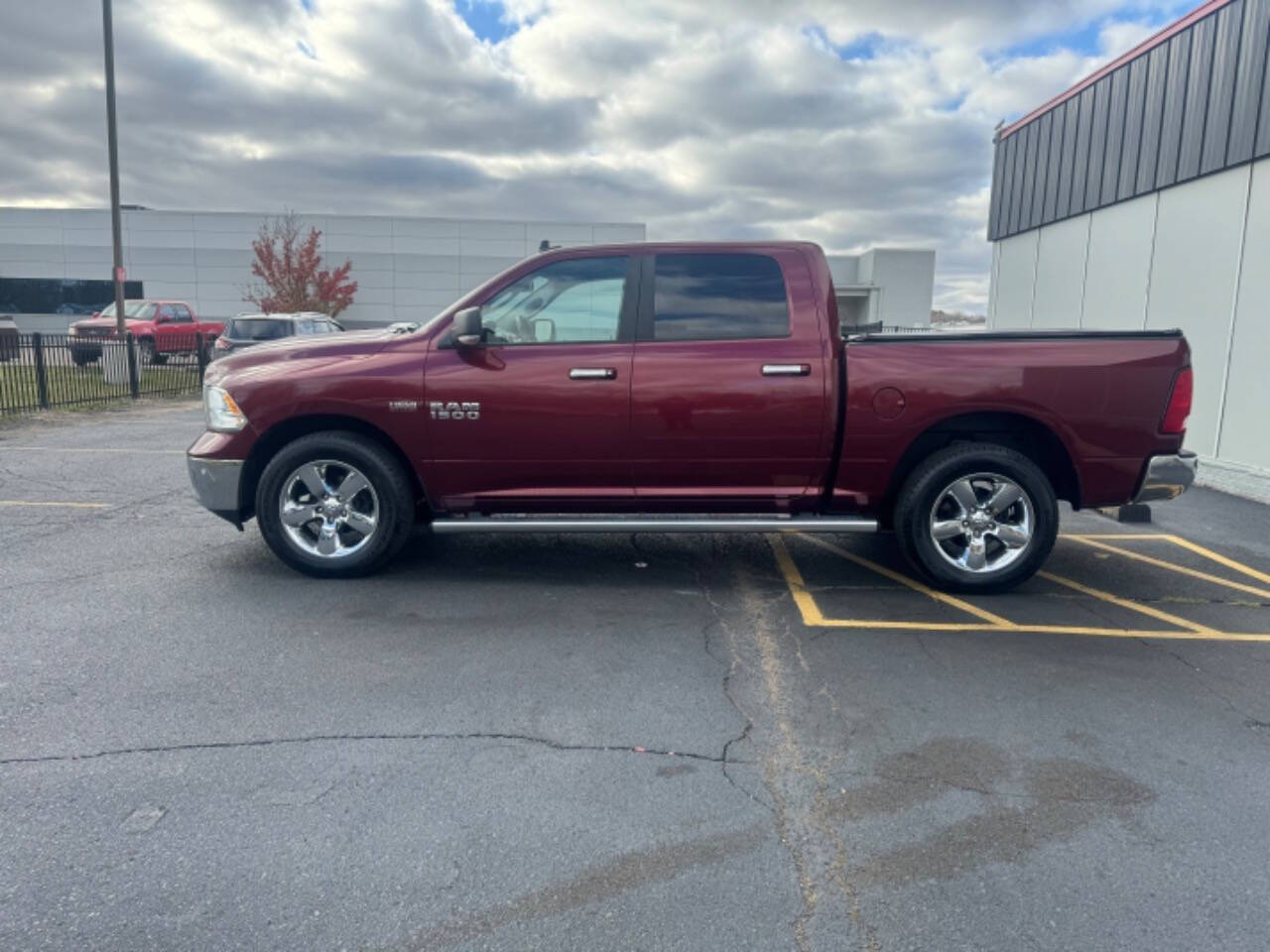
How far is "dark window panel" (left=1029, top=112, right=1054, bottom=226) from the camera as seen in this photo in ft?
51.5

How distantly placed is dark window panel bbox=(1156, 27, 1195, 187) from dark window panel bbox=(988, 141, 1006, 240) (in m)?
6.88

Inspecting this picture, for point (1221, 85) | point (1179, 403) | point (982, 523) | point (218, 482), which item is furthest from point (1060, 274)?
point (218, 482)

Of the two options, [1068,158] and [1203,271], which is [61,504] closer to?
[1203,271]

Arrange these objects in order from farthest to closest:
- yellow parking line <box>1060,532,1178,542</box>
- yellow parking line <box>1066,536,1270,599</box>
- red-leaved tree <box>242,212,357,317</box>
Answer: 1. red-leaved tree <box>242,212,357,317</box>
2. yellow parking line <box>1060,532,1178,542</box>
3. yellow parking line <box>1066,536,1270,599</box>

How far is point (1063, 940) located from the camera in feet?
7.94

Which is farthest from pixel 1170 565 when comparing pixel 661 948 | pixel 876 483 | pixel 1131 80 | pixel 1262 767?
pixel 1131 80

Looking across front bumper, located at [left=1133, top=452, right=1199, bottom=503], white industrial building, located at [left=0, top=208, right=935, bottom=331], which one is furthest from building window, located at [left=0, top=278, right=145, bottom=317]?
front bumper, located at [left=1133, top=452, right=1199, bottom=503]

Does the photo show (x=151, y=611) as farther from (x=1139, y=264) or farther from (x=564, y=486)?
(x=1139, y=264)

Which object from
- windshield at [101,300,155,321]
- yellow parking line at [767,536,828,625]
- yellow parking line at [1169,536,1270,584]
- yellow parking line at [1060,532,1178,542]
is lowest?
yellow parking line at [767,536,828,625]

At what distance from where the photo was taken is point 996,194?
18.7 m

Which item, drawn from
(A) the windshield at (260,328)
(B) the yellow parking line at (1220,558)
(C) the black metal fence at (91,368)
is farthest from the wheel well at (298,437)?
(A) the windshield at (260,328)

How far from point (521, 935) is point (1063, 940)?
148cm

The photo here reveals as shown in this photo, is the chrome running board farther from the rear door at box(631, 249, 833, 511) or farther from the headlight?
the headlight

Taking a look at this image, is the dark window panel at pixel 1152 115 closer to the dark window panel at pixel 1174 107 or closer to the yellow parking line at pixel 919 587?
the dark window panel at pixel 1174 107
